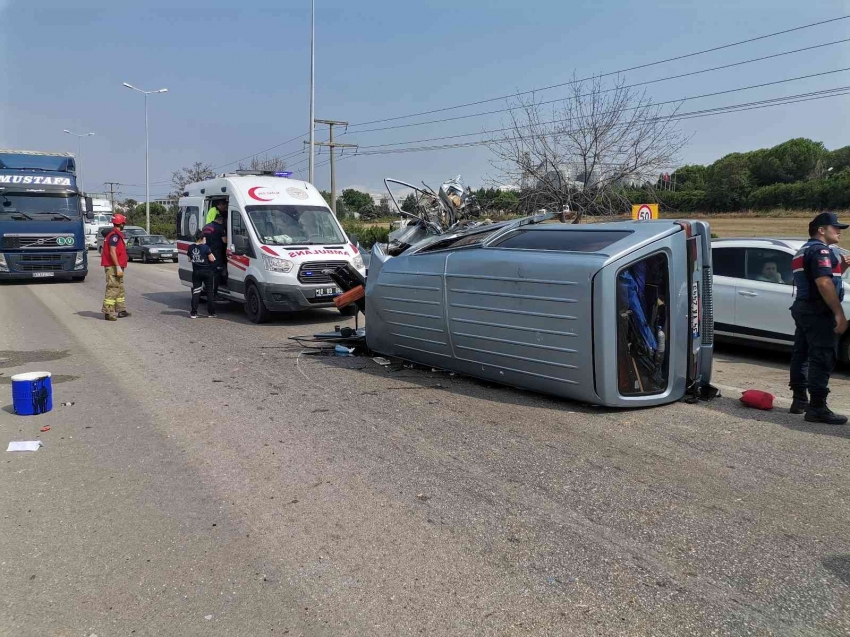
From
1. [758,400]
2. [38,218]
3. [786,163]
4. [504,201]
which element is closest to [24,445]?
[758,400]

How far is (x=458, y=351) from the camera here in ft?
23.1

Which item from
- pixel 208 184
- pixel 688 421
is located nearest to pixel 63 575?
pixel 688 421

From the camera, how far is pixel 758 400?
6219mm

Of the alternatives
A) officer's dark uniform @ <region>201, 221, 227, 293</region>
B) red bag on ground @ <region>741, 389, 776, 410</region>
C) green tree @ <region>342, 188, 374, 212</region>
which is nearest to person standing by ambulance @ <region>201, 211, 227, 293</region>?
officer's dark uniform @ <region>201, 221, 227, 293</region>

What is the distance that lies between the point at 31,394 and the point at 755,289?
8.49m

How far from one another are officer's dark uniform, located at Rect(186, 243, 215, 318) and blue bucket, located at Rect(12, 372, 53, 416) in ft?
20.3

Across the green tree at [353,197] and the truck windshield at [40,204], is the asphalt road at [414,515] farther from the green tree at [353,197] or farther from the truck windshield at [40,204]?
the green tree at [353,197]

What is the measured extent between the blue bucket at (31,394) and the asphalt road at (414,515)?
0.37ft

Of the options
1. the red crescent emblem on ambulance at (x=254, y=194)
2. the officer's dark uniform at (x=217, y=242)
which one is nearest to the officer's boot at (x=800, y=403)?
the red crescent emblem on ambulance at (x=254, y=194)

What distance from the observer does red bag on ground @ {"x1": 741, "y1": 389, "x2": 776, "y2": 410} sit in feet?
20.4

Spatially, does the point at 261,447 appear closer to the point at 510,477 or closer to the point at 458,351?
the point at 510,477

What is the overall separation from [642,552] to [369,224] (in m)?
38.6

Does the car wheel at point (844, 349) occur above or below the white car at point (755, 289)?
below

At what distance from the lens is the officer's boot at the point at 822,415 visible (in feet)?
18.8
